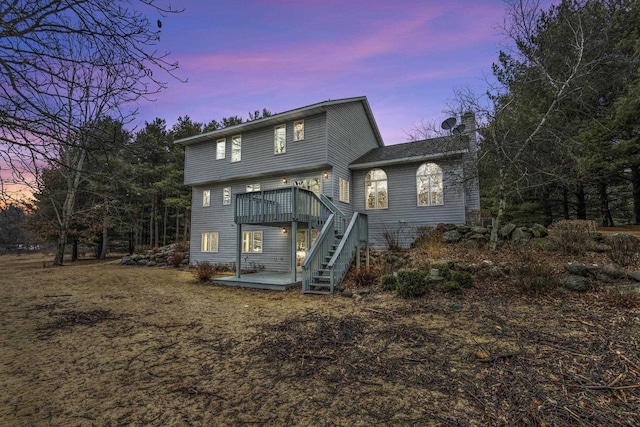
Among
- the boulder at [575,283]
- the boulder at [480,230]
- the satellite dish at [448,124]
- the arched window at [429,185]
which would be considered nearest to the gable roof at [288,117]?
the satellite dish at [448,124]

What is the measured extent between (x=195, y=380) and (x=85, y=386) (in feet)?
3.83

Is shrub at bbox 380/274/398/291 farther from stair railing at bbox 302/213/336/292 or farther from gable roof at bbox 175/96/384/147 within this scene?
gable roof at bbox 175/96/384/147

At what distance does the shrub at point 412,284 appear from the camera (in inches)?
256

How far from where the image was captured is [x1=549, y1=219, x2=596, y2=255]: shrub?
7.26 meters

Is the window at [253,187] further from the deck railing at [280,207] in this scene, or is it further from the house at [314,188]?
the deck railing at [280,207]

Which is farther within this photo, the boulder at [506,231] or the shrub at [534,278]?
the boulder at [506,231]

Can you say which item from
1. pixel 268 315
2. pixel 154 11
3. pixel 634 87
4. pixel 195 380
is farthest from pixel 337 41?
pixel 634 87

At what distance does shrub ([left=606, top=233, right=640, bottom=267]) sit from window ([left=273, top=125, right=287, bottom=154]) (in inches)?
→ 448

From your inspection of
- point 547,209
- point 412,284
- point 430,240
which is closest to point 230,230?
point 430,240

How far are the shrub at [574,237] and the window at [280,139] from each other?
1040 centimetres

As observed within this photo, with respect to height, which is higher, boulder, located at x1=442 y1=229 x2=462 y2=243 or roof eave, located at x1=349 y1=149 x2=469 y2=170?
roof eave, located at x1=349 y1=149 x2=469 y2=170

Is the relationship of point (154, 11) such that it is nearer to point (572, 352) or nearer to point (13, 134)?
point (13, 134)

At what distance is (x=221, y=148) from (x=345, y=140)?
22.0 feet

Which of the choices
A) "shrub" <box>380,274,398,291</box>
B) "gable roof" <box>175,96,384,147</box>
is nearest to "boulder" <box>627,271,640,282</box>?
"shrub" <box>380,274,398,291</box>
